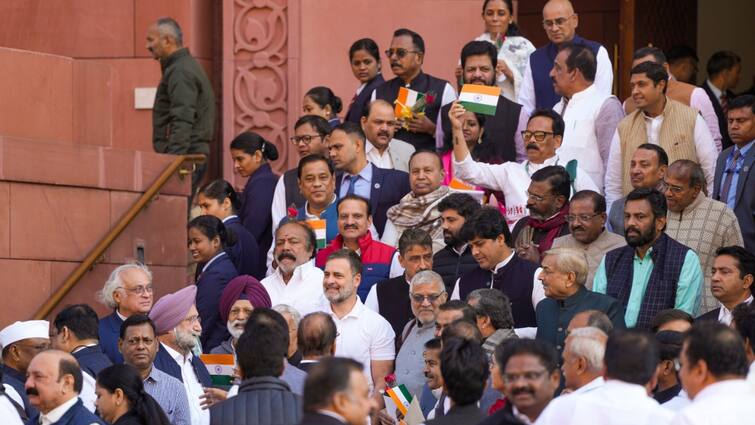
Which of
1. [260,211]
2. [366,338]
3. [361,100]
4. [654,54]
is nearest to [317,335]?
[366,338]

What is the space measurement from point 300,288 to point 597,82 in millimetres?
3174

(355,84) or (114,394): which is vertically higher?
(355,84)

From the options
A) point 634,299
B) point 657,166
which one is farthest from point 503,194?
point 634,299

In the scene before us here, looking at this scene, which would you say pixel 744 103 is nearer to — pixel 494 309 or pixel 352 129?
pixel 352 129

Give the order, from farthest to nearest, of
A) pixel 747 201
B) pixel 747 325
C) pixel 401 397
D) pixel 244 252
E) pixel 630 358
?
1. pixel 244 252
2. pixel 747 201
3. pixel 401 397
4. pixel 747 325
5. pixel 630 358

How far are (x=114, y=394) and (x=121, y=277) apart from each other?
2407 mm

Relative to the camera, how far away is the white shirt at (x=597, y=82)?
14.3m

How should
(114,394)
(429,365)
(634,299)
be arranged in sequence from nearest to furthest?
(114,394) → (429,365) → (634,299)

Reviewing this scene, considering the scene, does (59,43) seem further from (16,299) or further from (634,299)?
(634,299)

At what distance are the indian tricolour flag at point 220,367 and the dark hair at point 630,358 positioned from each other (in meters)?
4.08

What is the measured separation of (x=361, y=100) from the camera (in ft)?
50.2

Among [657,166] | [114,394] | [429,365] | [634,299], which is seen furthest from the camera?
[657,166]

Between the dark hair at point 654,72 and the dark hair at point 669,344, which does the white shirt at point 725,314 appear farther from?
the dark hair at point 654,72

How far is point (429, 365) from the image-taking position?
10664mm
